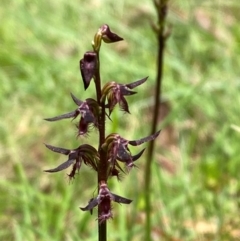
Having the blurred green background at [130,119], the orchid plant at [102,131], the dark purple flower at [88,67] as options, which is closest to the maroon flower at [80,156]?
the orchid plant at [102,131]

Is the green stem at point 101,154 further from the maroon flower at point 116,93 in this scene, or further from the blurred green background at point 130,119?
the blurred green background at point 130,119

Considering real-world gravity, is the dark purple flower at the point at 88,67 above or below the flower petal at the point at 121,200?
above

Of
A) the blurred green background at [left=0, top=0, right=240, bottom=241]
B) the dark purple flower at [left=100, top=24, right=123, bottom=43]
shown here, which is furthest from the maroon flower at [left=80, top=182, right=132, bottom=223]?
the blurred green background at [left=0, top=0, right=240, bottom=241]

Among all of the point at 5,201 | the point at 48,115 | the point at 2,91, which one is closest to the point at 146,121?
the point at 48,115

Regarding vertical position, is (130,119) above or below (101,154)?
above

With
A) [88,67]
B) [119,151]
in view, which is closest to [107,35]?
[88,67]

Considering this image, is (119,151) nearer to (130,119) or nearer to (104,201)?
(104,201)

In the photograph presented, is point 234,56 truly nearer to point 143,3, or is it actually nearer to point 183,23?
point 183,23

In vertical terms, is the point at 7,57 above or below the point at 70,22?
below

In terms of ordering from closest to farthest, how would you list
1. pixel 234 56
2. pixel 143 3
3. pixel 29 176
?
pixel 29 176 → pixel 234 56 → pixel 143 3
